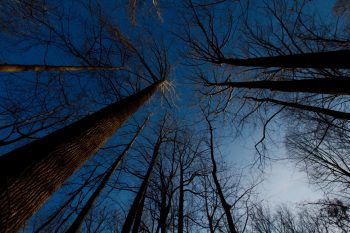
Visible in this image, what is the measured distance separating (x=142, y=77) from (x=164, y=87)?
6.41ft

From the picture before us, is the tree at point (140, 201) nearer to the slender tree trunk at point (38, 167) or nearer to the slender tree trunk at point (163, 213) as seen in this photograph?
the slender tree trunk at point (163, 213)

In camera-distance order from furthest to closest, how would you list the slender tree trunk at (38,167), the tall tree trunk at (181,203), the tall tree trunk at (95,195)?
the tall tree trunk at (181,203)
the tall tree trunk at (95,195)
the slender tree trunk at (38,167)

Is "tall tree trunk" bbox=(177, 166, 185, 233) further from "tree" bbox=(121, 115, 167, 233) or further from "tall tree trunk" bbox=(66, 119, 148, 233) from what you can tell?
"tall tree trunk" bbox=(66, 119, 148, 233)

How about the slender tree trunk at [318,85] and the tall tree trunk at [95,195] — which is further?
the tall tree trunk at [95,195]

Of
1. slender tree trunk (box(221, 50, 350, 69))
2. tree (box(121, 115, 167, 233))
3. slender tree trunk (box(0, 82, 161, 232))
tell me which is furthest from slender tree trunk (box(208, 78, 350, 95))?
tree (box(121, 115, 167, 233))

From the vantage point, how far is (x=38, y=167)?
1821mm

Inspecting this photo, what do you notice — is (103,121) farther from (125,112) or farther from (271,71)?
(271,71)

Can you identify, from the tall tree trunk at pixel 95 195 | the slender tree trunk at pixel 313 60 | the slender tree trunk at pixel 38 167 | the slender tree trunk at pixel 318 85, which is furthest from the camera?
the tall tree trunk at pixel 95 195

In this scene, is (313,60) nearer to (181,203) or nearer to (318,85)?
(318,85)

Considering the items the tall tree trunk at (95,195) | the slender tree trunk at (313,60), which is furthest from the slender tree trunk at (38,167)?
the slender tree trunk at (313,60)

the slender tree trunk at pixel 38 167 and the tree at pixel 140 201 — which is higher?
the tree at pixel 140 201

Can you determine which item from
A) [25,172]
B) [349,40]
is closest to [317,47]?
[349,40]

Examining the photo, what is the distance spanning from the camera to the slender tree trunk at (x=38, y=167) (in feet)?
5.03

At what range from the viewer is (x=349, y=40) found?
581cm
